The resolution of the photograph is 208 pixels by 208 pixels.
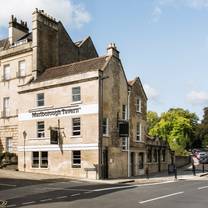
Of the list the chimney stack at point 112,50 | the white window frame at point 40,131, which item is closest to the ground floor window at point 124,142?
the white window frame at point 40,131

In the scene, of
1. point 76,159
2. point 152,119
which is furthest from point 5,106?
point 152,119

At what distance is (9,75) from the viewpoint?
46.6 m

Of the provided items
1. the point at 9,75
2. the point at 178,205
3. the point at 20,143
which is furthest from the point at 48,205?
the point at 9,75

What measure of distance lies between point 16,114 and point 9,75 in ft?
15.4

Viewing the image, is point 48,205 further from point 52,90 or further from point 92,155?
point 52,90

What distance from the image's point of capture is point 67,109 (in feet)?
128

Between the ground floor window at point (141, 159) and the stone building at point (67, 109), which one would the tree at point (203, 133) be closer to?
the stone building at point (67, 109)

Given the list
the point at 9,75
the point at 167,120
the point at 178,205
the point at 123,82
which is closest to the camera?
the point at 178,205

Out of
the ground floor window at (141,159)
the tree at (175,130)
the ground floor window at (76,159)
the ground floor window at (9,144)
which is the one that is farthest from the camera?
the tree at (175,130)

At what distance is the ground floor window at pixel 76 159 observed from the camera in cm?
3793

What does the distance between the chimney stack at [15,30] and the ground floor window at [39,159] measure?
47.8 feet

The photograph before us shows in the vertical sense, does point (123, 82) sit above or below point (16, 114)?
above

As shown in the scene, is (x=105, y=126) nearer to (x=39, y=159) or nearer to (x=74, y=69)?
(x=74, y=69)

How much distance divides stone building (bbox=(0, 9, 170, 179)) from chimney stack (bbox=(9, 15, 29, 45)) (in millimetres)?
120
